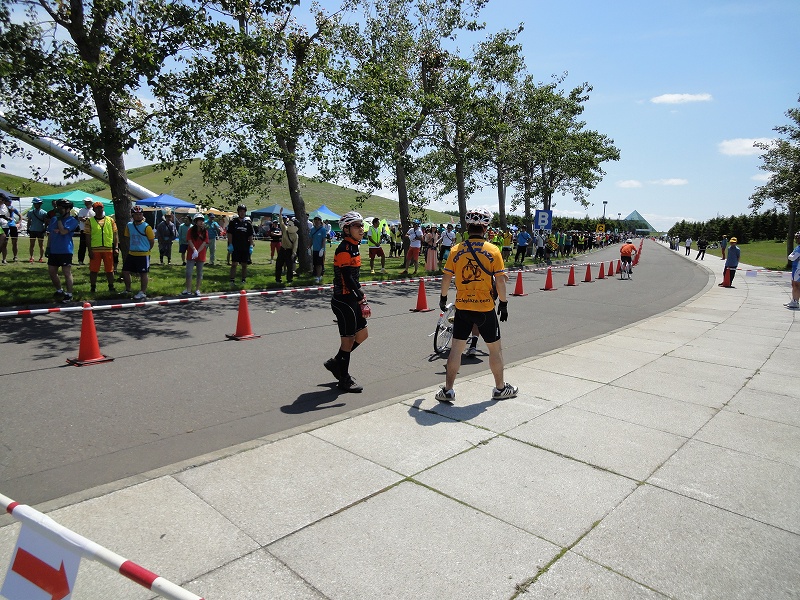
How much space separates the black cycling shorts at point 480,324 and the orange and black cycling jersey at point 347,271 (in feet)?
3.81

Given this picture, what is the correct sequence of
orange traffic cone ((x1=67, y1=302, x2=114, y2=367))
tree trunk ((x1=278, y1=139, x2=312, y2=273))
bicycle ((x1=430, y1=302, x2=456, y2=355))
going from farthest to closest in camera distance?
1. tree trunk ((x1=278, y1=139, x2=312, y2=273))
2. bicycle ((x1=430, y1=302, x2=456, y2=355))
3. orange traffic cone ((x1=67, y1=302, x2=114, y2=367))

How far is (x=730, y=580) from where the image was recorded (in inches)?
117

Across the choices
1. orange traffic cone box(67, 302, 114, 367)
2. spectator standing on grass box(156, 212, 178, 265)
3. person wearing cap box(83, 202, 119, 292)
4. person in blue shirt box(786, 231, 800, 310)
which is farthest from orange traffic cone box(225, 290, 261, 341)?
person in blue shirt box(786, 231, 800, 310)

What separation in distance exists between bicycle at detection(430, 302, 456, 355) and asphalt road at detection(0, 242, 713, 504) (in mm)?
223

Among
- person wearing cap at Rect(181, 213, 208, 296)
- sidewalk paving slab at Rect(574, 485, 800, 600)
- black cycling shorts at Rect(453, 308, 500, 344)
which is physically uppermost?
person wearing cap at Rect(181, 213, 208, 296)

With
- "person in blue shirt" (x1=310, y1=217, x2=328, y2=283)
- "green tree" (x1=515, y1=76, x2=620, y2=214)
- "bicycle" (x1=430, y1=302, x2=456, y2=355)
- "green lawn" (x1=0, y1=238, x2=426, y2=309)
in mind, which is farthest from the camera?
"green tree" (x1=515, y1=76, x2=620, y2=214)

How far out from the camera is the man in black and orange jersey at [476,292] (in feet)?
18.9

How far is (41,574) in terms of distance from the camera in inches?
84.7

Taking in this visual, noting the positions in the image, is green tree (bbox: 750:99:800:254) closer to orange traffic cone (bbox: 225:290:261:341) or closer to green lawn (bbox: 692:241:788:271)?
green lawn (bbox: 692:241:788:271)

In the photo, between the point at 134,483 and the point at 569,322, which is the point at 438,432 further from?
the point at 569,322

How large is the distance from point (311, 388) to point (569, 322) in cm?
720

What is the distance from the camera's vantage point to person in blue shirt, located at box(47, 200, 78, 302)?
10373mm

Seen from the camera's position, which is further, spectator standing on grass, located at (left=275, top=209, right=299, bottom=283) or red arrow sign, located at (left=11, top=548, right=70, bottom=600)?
spectator standing on grass, located at (left=275, top=209, right=299, bottom=283)

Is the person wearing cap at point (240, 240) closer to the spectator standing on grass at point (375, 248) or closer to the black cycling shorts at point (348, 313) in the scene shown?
the spectator standing on grass at point (375, 248)
